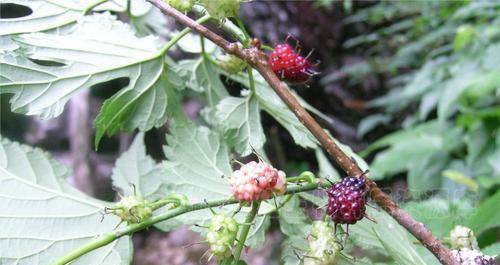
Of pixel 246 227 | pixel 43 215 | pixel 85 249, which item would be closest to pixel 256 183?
pixel 246 227

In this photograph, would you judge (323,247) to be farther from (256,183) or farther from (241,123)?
(241,123)

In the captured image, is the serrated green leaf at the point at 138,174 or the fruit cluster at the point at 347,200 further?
the serrated green leaf at the point at 138,174

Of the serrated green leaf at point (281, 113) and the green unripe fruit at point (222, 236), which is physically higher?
the serrated green leaf at point (281, 113)

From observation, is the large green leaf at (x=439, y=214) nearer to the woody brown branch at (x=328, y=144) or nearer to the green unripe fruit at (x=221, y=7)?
the woody brown branch at (x=328, y=144)

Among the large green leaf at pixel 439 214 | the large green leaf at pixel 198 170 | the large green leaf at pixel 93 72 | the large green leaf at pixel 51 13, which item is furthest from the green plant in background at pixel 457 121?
the large green leaf at pixel 51 13

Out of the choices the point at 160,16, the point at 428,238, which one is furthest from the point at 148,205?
the point at 160,16

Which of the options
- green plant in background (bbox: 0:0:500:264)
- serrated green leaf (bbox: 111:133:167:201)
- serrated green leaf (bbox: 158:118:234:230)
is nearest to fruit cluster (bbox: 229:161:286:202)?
green plant in background (bbox: 0:0:500:264)

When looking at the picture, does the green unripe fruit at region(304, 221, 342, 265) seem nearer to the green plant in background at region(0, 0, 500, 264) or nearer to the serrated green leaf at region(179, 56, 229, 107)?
the green plant in background at region(0, 0, 500, 264)

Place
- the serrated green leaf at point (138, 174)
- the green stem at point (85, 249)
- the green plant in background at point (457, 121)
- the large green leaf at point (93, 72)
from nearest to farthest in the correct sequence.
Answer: the green stem at point (85, 249), the large green leaf at point (93, 72), the serrated green leaf at point (138, 174), the green plant in background at point (457, 121)
